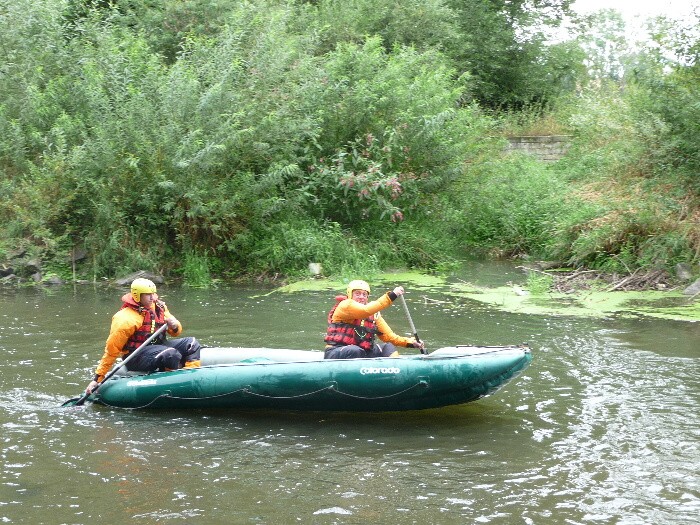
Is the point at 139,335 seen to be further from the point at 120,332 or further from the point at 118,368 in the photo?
the point at 118,368

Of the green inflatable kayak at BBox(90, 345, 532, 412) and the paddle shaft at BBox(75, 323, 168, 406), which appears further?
the paddle shaft at BBox(75, 323, 168, 406)

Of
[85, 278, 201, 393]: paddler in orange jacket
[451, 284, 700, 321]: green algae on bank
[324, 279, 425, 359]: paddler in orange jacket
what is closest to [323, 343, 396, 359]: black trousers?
[324, 279, 425, 359]: paddler in orange jacket

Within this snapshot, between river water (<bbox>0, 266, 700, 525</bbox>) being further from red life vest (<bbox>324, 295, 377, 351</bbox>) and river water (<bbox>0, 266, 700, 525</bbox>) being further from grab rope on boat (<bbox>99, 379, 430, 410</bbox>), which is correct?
red life vest (<bbox>324, 295, 377, 351</bbox>)

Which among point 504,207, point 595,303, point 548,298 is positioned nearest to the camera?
point 595,303

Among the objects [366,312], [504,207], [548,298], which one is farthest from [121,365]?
[504,207]

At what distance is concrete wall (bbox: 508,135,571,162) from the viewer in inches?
827

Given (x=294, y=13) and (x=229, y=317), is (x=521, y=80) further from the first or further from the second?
(x=229, y=317)

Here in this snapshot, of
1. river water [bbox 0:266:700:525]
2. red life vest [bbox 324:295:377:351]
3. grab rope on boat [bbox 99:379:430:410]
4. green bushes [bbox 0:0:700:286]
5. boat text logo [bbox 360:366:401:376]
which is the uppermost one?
green bushes [bbox 0:0:700:286]

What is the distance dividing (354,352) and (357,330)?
24 cm

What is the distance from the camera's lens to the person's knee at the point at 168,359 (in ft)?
23.7

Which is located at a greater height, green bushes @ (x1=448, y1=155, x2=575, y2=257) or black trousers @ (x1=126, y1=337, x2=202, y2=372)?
green bushes @ (x1=448, y1=155, x2=575, y2=257)

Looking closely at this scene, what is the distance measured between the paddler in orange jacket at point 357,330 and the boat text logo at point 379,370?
392 mm

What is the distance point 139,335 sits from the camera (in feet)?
23.9

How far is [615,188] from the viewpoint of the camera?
1487 centimetres
